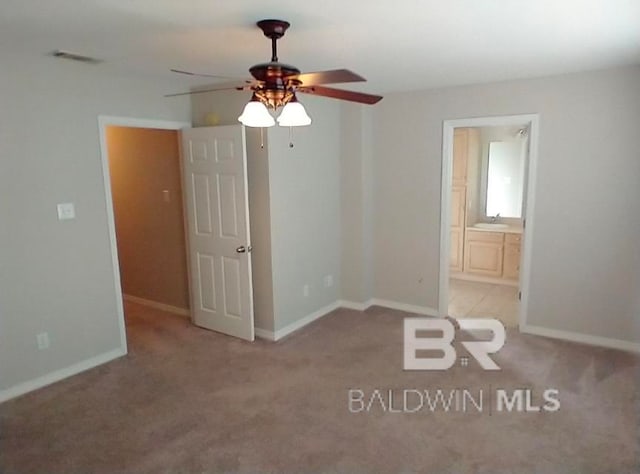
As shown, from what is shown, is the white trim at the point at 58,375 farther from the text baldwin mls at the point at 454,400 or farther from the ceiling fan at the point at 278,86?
the ceiling fan at the point at 278,86

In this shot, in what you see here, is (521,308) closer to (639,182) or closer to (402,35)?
(639,182)

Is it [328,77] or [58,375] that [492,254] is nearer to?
[328,77]

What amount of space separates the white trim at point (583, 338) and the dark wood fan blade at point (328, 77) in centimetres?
317

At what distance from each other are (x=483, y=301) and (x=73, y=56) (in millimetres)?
4666

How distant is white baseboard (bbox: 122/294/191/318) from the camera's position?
4.80 meters

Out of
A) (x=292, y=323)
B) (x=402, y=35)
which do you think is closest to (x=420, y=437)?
(x=292, y=323)

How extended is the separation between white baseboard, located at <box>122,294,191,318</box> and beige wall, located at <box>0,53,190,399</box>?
3.46 feet

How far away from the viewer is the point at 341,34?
2.50 meters

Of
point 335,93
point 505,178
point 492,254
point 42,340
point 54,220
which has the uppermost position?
point 335,93

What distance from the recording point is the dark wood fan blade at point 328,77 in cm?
202

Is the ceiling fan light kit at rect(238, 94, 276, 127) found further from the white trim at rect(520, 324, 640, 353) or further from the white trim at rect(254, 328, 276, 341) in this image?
the white trim at rect(520, 324, 640, 353)

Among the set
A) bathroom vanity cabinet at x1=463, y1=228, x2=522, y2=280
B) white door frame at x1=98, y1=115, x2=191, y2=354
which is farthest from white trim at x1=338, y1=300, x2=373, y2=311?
white door frame at x1=98, y1=115, x2=191, y2=354

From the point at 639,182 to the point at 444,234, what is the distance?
1693 mm

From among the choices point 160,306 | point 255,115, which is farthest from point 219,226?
point 255,115
